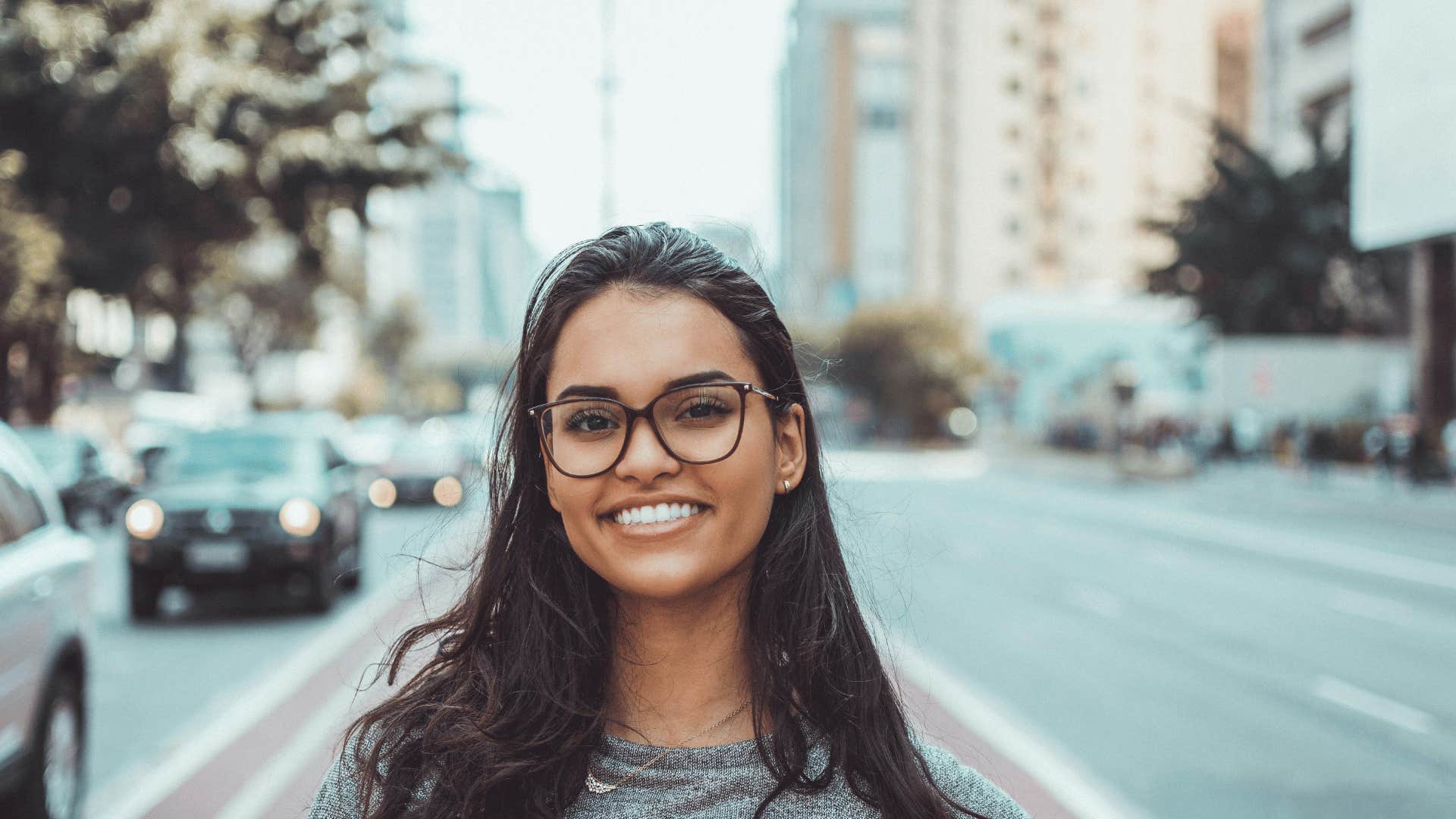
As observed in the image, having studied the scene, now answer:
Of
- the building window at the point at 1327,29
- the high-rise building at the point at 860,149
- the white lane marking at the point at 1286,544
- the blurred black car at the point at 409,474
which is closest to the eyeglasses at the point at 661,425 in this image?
the white lane marking at the point at 1286,544

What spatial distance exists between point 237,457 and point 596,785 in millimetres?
12549

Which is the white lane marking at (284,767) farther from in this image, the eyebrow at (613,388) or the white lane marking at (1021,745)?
the eyebrow at (613,388)

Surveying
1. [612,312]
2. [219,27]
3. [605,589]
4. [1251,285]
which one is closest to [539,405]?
[612,312]

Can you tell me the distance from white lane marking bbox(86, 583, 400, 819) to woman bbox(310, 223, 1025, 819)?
12.1ft

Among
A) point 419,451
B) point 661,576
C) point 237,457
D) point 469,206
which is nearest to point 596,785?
point 661,576

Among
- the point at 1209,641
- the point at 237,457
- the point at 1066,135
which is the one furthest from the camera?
the point at 1066,135

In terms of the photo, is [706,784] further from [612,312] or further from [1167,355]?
[1167,355]

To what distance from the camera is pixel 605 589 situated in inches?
86.5

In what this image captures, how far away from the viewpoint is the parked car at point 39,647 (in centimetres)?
553

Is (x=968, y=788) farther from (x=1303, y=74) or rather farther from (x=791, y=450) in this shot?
(x=1303, y=74)

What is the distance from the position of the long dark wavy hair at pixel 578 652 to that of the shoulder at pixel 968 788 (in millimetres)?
48

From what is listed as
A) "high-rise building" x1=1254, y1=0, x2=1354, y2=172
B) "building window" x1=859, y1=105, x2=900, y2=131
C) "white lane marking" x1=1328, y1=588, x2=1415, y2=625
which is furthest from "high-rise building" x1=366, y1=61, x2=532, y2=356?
"building window" x1=859, y1=105, x2=900, y2=131

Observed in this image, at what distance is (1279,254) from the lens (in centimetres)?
5050

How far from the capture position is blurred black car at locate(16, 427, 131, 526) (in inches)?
941
